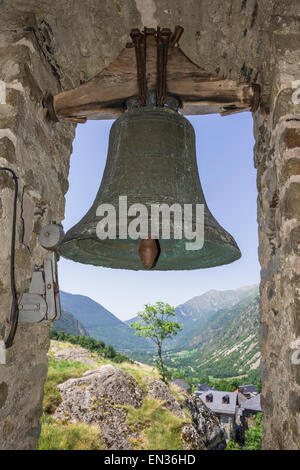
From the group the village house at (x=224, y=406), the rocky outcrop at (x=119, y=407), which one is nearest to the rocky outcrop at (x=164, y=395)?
the rocky outcrop at (x=119, y=407)

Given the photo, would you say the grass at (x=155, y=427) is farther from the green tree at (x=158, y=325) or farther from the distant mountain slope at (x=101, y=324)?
the distant mountain slope at (x=101, y=324)

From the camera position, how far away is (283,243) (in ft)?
4.65

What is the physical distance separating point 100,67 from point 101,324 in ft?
558

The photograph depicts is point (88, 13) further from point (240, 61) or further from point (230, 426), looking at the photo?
point (230, 426)

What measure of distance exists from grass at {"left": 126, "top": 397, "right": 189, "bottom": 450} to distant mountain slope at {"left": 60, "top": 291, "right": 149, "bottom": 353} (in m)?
128

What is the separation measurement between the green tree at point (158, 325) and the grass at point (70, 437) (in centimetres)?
1090

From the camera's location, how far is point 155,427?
800 centimetres

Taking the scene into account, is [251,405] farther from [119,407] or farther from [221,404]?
[119,407]

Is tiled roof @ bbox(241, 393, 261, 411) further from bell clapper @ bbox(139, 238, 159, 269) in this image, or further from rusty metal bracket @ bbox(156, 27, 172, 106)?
rusty metal bracket @ bbox(156, 27, 172, 106)

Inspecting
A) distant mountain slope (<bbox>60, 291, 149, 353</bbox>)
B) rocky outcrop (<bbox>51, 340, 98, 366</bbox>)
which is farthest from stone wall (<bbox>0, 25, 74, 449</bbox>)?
distant mountain slope (<bbox>60, 291, 149, 353</bbox>)

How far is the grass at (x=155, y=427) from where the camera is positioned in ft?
24.9

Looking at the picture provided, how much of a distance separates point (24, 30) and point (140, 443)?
8220 mm

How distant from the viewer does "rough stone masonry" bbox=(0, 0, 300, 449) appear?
1.41 meters
